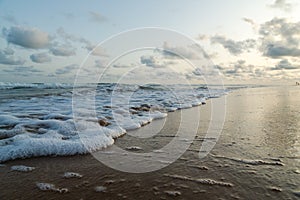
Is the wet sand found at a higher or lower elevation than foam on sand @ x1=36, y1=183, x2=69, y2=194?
higher

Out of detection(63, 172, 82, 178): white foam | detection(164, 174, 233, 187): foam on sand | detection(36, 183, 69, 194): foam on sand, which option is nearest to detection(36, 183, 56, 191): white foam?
detection(36, 183, 69, 194): foam on sand

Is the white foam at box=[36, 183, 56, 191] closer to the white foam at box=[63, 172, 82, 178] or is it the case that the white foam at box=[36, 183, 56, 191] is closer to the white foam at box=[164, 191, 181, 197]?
the white foam at box=[63, 172, 82, 178]

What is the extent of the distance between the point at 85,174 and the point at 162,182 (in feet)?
4.56

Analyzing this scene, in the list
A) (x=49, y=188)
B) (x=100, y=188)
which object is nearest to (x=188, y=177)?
(x=100, y=188)

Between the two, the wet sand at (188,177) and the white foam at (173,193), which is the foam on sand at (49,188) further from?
the white foam at (173,193)

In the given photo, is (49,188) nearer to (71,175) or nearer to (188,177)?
(71,175)

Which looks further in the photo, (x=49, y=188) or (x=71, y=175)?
(x=71, y=175)

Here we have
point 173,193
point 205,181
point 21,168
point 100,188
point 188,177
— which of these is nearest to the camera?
point 173,193

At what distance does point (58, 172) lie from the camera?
4426 millimetres

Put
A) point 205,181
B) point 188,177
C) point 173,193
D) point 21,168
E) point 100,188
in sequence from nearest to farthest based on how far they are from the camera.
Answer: point 173,193, point 100,188, point 205,181, point 188,177, point 21,168

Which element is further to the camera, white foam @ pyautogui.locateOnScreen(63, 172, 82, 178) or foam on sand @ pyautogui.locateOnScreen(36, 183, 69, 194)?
white foam @ pyautogui.locateOnScreen(63, 172, 82, 178)

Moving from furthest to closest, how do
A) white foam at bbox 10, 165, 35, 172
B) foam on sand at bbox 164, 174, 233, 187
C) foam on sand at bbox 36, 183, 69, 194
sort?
white foam at bbox 10, 165, 35, 172 → foam on sand at bbox 164, 174, 233, 187 → foam on sand at bbox 36, 183, 69, 194

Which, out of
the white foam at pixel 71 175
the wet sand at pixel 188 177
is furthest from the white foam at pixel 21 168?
the white foam at pixel 71 175

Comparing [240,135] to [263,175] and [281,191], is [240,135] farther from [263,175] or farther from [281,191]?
[281,191]
